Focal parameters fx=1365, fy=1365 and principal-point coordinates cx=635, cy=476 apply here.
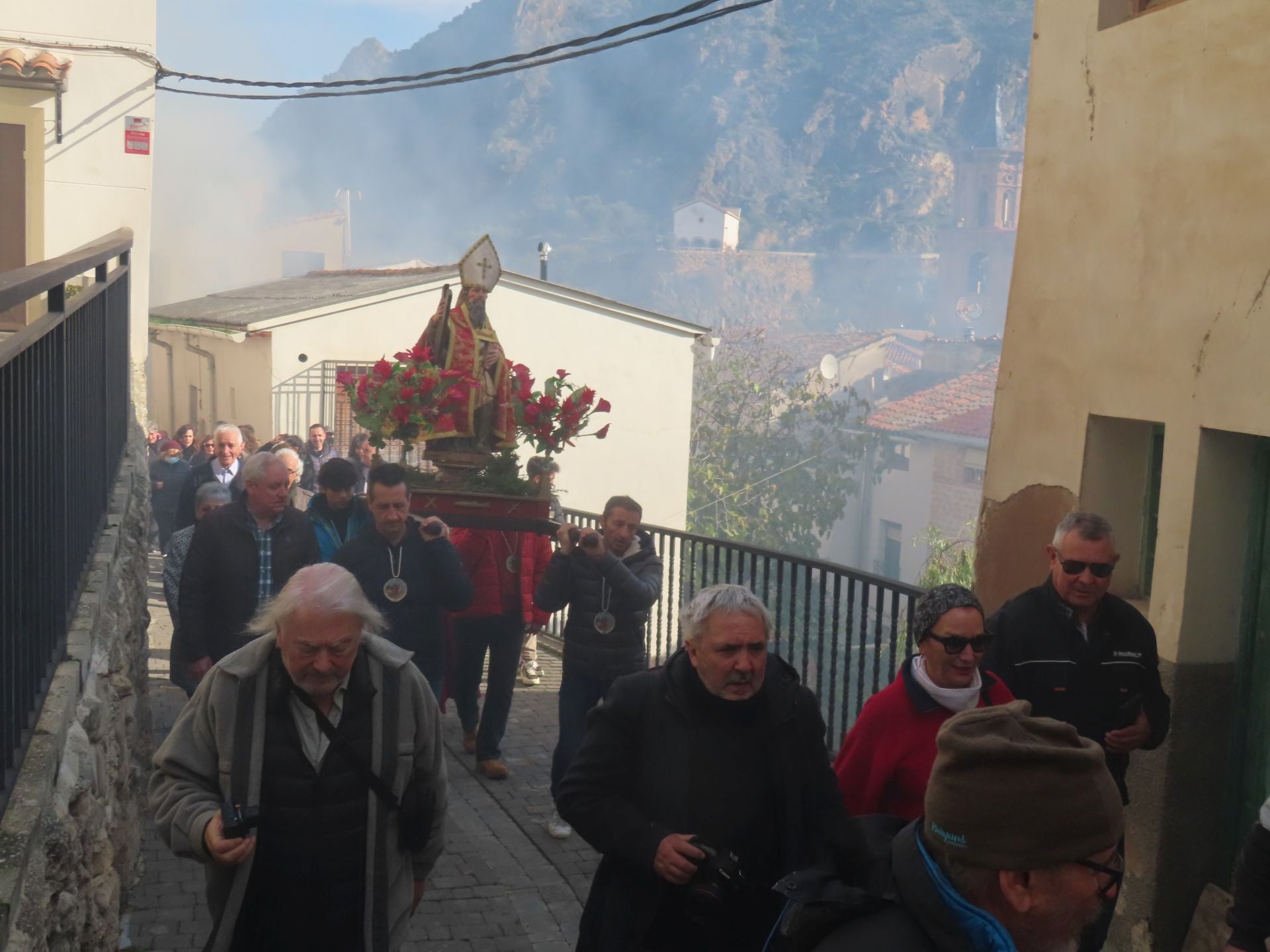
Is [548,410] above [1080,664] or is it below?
above

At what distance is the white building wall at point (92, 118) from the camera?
15.3m

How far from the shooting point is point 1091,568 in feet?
15.4

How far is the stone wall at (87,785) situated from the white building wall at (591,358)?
1653 cm

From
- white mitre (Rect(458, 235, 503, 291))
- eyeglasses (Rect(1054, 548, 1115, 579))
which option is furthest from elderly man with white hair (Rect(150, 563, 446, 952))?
white mitre (Rect(458, 235, 503, 291))

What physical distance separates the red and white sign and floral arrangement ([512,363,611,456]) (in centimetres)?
913

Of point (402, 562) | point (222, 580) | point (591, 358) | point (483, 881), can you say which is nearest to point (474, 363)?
point (402, 562)

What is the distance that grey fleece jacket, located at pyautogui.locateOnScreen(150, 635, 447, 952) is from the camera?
356 centimetres

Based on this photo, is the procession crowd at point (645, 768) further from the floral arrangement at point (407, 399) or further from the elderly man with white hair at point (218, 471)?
the elderly man with white hair at point (218, 471)

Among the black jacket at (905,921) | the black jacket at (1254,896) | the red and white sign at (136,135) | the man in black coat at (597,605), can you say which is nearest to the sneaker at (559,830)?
the man in black coat at (597,605)

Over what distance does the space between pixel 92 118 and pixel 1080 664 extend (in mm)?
14099

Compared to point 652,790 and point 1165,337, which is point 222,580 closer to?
point 652,790

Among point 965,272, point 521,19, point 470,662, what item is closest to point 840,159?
point 965,272

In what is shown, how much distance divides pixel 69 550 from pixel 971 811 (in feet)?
11.9

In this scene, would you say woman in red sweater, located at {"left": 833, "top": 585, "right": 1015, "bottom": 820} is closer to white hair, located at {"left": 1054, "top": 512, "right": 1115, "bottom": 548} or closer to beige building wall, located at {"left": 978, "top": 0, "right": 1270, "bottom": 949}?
white hair, located at {"left": 1054, "top": 512, "right": 1115, "bottom": 548}
